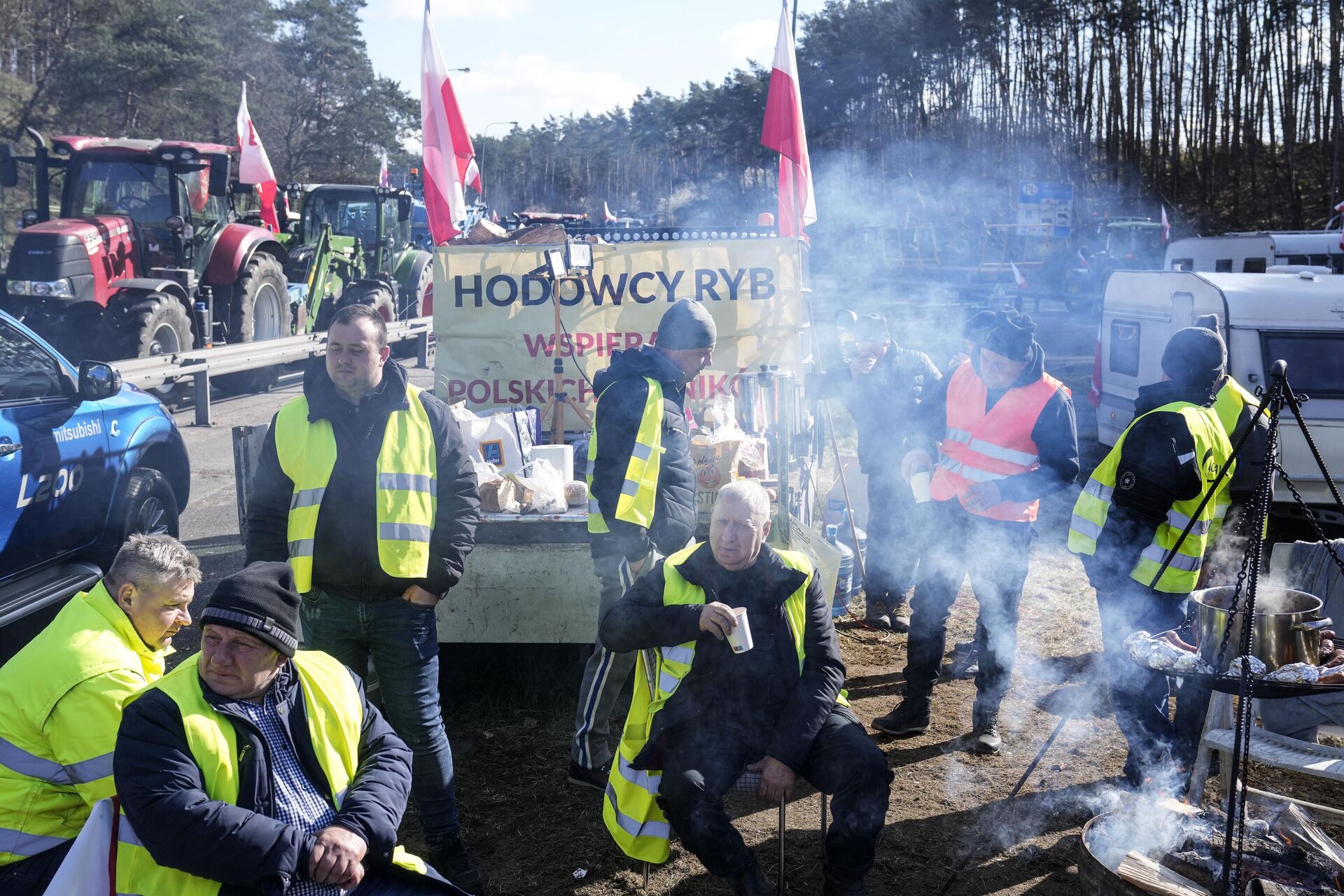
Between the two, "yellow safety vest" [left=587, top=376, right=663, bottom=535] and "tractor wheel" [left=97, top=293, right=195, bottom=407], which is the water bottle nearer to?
"yellow safety vest" [left=587, top=376, right=663, bottom=535]

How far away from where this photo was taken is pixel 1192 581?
397 centimetres

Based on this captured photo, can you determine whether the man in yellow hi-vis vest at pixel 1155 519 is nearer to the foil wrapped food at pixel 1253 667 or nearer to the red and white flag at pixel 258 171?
the foil wrapped food at pixel 1253 667

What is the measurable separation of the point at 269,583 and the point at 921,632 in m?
3.06

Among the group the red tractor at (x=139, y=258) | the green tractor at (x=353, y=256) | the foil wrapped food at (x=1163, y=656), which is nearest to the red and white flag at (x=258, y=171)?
the green tractor at (x=353, y=256)

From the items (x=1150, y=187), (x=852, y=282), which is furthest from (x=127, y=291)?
(x=1150, y=187)

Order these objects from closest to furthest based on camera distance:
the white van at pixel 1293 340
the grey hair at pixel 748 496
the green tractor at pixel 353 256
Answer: the grey hair at pixel 748 496, the white van at pixel 1293 340, the green tractor at pixel 353 256

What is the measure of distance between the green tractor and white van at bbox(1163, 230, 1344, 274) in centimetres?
1169

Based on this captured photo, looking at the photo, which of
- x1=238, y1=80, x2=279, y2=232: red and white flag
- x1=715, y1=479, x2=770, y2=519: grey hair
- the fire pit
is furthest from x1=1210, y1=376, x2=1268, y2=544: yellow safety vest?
x1=238, y1=80, x2=279, y2=232: red and white flag

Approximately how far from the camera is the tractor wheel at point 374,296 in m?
15.4

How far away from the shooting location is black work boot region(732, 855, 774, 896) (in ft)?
10.6

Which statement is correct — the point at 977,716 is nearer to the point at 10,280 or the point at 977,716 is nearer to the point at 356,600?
the point at 356,600


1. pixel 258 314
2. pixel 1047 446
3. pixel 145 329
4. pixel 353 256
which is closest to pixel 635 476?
pixel 1047 446

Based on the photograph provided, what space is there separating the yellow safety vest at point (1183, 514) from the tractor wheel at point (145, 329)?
943 cm

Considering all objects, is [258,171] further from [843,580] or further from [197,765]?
[197,765]
